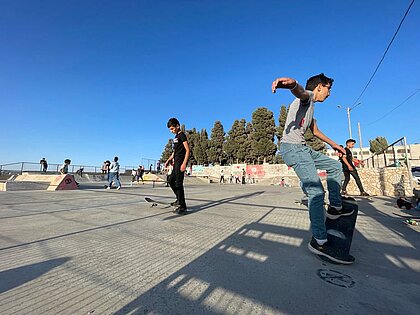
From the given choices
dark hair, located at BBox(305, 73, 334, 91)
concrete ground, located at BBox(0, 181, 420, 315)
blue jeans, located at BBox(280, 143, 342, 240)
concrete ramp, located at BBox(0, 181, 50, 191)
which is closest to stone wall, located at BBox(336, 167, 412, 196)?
concrete ground, located at BBox(0, 181, 420, 315)

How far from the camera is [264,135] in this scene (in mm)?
38688

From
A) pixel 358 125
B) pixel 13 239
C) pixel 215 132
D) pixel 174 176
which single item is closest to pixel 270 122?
pixel 215 132

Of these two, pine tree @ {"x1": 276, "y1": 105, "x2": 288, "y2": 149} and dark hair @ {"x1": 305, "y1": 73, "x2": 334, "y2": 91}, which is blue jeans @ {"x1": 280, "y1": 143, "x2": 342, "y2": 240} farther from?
pine tree @ {"x1": 276, "y1": 105, "x2": 288, "y2": 149}

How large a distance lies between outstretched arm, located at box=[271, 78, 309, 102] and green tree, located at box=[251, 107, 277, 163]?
3721cm

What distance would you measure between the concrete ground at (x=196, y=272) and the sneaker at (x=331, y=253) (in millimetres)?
57

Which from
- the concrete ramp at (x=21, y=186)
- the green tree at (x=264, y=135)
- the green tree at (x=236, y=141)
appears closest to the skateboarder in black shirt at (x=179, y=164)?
the concrete ramp at (x=21, y=186)

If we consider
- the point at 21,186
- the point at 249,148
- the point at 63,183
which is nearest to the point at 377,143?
the point at 249,148

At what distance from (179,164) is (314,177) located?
284 cm

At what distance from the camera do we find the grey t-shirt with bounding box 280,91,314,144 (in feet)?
7.83

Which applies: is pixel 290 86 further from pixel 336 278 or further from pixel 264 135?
pixel 264 135

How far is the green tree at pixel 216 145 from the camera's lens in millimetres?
47122

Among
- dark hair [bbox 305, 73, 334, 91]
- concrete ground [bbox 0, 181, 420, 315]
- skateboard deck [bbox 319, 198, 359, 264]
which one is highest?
dark hair [bbox 305, 73, 334, 91]

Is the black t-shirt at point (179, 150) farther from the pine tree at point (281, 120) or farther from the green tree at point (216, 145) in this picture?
the green tree at point (216, 145)

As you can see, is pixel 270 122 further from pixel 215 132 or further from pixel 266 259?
pixel 266 259
